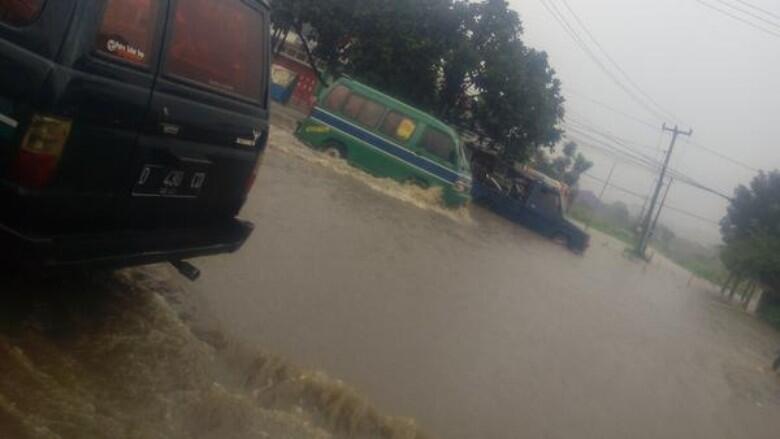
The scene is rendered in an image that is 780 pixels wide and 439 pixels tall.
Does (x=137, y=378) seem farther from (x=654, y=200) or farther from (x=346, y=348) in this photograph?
(x=654, y=200)

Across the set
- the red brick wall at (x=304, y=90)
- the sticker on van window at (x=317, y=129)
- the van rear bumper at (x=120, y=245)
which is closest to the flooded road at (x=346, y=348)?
the van rear bumper at (x=120, y=245)

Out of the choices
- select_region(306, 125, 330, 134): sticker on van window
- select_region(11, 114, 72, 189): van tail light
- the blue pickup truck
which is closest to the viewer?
select_region(11, 114, 72, 189): van tail light

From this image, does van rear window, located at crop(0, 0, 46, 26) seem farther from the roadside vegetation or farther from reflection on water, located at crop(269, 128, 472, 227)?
Answer: the roadside vegetation

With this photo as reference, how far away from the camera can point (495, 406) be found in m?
6.11

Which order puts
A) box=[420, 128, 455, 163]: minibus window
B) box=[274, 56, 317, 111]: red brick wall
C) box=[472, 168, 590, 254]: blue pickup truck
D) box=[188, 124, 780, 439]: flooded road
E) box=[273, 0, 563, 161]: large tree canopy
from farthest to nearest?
box=[274, 56, 317, 111]: red brick wall < box=[273, 0, 563, 161]: large tree canopy < box=[472, 168, 590, 254]: blue pickup truck < box=[420, 128, 455, 163]: minibus window < box=[188, 124, 780, 439]: flooded road

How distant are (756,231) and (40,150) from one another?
39074 millimetres

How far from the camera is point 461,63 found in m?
27.2

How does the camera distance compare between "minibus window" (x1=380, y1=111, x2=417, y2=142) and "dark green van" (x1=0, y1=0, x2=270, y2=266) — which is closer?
"dark green van" (x1=0, y1=0, x2=270, y2=266)

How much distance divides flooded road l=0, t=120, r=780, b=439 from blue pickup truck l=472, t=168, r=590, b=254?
804 centimetres

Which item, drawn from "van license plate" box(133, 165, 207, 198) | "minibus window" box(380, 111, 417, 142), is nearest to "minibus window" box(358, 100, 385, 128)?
"minibus window" box(380, 111, 417, 142)

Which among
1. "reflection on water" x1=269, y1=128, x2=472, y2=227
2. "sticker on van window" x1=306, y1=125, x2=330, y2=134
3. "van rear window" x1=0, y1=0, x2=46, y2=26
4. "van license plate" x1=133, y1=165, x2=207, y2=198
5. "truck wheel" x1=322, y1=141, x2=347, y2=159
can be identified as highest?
"van rear window" x1=0, y1=0, x2=46, y2=26

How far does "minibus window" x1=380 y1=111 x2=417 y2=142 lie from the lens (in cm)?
1599

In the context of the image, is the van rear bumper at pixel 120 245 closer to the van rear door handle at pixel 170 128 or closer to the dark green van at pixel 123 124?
the dark green van at pixel 123 124

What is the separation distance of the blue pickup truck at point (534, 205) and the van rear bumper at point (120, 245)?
18299 millimetres
